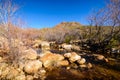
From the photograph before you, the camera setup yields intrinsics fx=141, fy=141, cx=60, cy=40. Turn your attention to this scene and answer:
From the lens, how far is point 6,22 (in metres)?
8.97

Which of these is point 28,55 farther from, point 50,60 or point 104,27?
point 104,27

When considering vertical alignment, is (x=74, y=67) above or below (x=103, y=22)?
below

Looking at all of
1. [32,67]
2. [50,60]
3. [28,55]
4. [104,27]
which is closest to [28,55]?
[28,55]

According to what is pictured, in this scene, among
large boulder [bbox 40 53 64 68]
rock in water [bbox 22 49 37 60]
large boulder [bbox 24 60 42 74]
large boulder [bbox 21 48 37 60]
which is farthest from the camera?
large boulder [bbox 40 53 64 68]

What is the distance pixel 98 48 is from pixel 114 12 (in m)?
6.17

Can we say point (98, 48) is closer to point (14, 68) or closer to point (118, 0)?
point (118, 0)

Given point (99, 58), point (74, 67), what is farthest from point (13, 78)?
point (99, 58)

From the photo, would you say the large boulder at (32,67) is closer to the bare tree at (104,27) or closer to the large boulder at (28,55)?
the large boulder at (28,55)

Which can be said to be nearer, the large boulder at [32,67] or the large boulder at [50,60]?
the large boulder at [32,67]

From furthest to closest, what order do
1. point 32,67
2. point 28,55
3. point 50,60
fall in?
1. point 50,60
2. point 28,55
3. point 32,67

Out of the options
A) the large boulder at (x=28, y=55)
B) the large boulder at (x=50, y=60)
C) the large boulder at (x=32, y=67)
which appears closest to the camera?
the large boulder at (x=32, y=67)

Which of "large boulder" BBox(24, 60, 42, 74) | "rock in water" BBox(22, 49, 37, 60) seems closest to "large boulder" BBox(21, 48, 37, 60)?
"rock in water" BBox(22, 49, 37, 60)

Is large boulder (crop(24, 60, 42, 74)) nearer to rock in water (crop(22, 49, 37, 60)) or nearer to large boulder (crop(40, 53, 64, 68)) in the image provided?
rock in water (crop(22, 49, 37, 60))

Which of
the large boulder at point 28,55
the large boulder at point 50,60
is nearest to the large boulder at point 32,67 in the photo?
the large boulder at point 28,55
